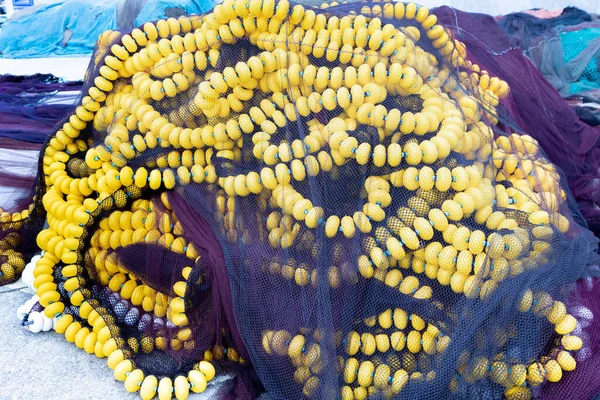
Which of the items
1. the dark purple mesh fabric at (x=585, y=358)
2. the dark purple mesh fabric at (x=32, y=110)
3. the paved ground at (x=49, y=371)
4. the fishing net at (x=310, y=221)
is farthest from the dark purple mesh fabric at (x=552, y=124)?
the dark purple mesh fabric at (x=32, y=110)

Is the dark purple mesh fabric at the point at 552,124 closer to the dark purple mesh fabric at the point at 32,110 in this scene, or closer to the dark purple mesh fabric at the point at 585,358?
the dark purple mesh fabric at the point at 585,358

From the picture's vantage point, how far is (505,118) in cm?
199

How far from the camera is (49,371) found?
1.66m

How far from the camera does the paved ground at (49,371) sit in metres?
1.57

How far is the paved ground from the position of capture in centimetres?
157

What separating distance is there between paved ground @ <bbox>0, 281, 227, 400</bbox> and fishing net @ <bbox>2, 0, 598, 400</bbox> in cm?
6

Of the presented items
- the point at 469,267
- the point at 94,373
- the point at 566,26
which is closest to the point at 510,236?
the point at 469,267

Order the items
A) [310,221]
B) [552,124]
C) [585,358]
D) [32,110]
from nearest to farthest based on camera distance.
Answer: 1. [585,358]
2. [310,221]
3. [552,124]
4. [32,110]

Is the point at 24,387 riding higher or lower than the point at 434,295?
lower

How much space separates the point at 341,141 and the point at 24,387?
120cm

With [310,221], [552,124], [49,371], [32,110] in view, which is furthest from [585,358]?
[32,110]

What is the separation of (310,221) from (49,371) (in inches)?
37.5

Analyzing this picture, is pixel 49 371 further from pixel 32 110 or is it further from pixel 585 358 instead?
pixel 32 110

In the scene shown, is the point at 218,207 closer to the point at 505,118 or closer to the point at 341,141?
the point at 341,141
